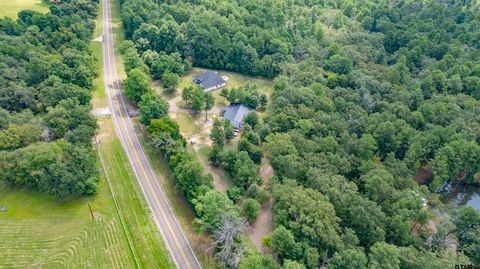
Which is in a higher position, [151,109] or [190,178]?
[151,109]

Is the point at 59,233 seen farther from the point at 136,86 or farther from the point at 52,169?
the point at 136,86

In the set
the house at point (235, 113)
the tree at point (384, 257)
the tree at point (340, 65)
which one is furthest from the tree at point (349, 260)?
the tree at point (340, 65)

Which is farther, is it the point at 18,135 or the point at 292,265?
the point at 18,135

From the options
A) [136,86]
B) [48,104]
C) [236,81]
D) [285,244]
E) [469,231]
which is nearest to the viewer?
[285,244]

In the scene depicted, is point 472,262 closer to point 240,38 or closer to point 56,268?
point 56,268

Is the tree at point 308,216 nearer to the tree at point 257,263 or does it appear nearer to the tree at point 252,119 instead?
the tree at point 257,263

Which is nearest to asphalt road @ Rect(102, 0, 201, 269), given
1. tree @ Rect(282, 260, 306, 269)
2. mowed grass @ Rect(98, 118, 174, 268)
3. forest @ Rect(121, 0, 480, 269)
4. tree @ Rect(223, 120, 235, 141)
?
mowed grass @ Rect(98, 118, 174, 268)

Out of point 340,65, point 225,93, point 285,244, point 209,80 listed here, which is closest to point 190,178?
point 285,244

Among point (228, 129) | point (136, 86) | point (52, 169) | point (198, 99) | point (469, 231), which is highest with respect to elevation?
point (136, 86)

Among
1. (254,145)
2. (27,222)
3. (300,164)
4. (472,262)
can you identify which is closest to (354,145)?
(300,164)
